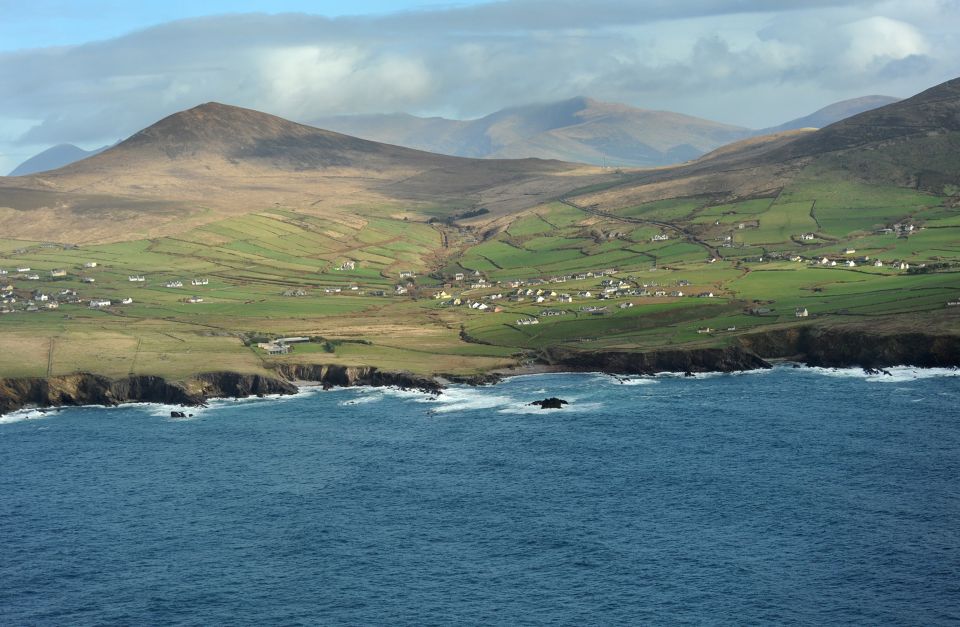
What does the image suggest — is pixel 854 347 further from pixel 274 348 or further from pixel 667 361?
pixel 274 348

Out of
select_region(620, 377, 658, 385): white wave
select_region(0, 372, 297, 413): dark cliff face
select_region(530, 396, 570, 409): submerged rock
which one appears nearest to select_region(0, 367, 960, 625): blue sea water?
select_region(530, 396, 570, 409): submerged rock

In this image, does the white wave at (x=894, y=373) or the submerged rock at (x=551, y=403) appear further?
the white wave at (x=894, y=373)

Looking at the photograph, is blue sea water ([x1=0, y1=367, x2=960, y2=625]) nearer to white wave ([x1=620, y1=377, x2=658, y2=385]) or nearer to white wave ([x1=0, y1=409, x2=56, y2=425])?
white wave ([x1=0, y1=409, x2=56, y2=425])

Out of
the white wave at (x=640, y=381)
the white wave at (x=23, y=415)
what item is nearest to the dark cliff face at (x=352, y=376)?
the white wave at (x=640, y=381)

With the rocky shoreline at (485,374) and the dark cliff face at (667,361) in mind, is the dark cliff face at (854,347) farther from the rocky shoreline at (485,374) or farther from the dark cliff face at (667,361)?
the dark cliff face at (667,361)

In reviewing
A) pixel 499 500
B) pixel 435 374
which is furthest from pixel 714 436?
pixel 435 374

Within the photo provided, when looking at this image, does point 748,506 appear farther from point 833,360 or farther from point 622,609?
point 833,360

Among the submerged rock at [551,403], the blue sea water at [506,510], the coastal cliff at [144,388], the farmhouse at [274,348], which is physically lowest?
the blue sea water at [506,510]

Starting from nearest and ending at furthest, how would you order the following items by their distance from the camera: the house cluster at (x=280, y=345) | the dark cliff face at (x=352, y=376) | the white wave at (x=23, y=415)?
the white wave at (x=23, y=415)
the dark cliff face at (x=352, y=376)
the house cluster at (x=280, y=345)
